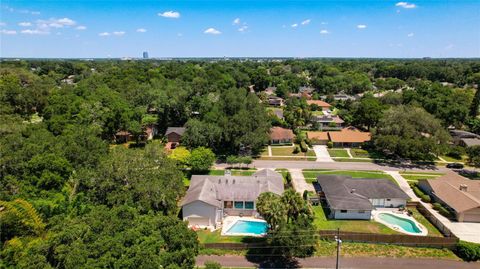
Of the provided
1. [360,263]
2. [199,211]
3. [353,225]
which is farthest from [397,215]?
[199,211]

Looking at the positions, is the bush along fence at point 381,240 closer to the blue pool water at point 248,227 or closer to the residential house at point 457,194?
the blue pool water at point 248,227

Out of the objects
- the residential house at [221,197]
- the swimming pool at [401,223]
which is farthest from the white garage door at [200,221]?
the swimming pool at [401,223]

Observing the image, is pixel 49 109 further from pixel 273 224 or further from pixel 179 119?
pixel 273 224

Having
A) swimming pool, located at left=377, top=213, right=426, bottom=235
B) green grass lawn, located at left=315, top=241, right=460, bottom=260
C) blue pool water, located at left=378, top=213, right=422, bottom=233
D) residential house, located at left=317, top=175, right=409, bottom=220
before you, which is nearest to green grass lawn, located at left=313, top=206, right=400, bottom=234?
residential house, located at left=317, top=175, right=409, bottom=220

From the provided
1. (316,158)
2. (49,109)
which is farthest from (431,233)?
(49,109)

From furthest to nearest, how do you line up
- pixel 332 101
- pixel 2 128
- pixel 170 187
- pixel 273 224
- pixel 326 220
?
pixel 332 101 → pixel 2 128 → pixel 326 220 → pixel 170 187 → pixel 273 224

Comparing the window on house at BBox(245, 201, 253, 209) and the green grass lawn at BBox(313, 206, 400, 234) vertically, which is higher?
the window on house at BBox(245, 201, 253, 209)

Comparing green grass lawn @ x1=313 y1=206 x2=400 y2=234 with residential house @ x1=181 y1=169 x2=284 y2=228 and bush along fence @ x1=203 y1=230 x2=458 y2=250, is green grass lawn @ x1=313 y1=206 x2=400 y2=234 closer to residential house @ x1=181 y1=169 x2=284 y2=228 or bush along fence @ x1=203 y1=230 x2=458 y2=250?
bush along fence @ x1=203 y1=230 x2=458 y2=250
